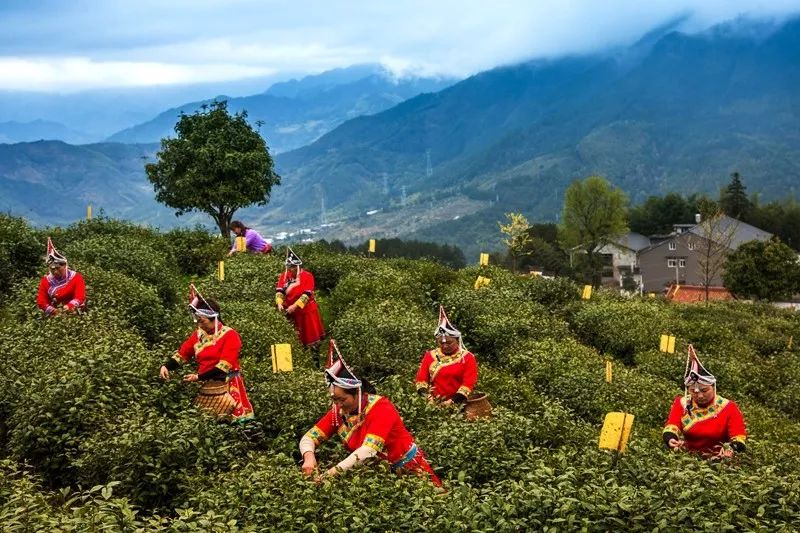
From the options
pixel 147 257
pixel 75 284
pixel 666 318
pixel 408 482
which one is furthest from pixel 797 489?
pixel 666 318

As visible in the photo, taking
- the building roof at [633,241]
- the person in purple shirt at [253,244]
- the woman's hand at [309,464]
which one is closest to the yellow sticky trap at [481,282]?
the person in purple shirt at [253,244]

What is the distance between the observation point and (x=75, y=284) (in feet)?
42.1

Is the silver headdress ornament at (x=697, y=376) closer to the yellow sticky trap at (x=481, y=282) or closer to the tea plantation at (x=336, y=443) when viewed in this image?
the tea plantation at (x=336, y=443)

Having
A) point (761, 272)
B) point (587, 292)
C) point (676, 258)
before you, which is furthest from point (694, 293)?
point (587, 292)

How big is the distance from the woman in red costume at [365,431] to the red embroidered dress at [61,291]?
6.64 meters

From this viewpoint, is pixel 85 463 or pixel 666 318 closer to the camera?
pixel 85 463

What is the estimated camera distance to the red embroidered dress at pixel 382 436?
7508mm

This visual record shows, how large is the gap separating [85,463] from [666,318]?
18026 mm

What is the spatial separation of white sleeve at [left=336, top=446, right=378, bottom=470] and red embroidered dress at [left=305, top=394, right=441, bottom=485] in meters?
0.04

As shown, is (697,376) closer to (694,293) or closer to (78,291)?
(78,291)

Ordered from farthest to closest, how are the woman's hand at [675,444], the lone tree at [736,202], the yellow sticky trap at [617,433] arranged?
the lone tree at [736,202] → the woman's hand at [675,444] → the yellow sticky trap at [617,433]

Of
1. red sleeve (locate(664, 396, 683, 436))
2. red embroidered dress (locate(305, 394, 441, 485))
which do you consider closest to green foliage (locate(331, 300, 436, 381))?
red sleeve (locate(664, 396, 683, 436))

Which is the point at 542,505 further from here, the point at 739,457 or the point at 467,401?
the point at 467,401

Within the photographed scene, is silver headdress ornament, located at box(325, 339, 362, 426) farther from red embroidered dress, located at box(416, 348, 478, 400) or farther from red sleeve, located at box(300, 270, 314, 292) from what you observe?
red sleeve, located at box(300, 270, 314, 292)
